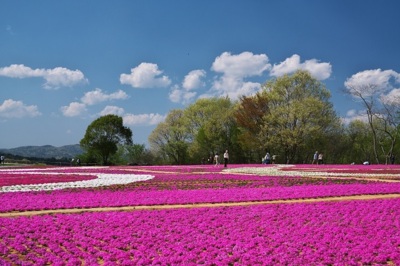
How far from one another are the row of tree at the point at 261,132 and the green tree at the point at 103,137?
0.07 ft

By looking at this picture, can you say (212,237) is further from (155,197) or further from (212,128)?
(212,128)

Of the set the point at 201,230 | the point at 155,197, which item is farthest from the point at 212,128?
the point at 201,230

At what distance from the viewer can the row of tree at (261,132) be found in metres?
68.5

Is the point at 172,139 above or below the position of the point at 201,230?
above

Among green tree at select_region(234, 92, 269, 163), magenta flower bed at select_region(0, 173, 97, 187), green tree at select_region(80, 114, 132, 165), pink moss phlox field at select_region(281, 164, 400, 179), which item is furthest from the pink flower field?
green tree at select_region(80, 114, 132, 165)

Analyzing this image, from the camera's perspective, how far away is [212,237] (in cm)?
1085

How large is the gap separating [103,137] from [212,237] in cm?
8598

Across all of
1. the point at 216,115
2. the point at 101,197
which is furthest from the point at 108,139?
the point at 101,197

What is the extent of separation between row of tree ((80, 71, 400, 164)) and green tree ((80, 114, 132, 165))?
0.02m

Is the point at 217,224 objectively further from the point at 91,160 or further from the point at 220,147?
the point at 91,160

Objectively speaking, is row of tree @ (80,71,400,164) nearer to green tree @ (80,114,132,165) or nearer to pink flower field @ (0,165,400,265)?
green tree @ (80,114,132,165)

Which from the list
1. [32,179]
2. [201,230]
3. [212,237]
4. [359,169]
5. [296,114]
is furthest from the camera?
[296,114]

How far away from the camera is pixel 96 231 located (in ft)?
37.9

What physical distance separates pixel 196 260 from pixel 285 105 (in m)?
63.9
